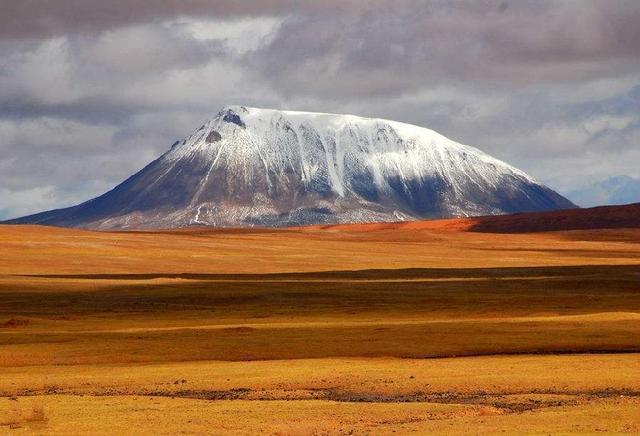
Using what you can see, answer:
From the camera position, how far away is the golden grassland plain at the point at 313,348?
32844mm

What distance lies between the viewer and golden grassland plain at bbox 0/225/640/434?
32.8 meters

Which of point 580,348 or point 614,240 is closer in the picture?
point 580,348

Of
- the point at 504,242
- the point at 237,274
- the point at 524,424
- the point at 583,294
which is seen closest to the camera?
the point at 524,424

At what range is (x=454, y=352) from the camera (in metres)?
49.9

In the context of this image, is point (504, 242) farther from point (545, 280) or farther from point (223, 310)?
point (223, 310)

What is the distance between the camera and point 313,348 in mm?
51375

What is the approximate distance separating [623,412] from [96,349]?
85.4 feet

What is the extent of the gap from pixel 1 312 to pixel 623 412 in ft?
149

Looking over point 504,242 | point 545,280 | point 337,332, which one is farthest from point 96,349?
point 504,242

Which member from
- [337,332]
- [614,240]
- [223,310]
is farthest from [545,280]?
[614,240]

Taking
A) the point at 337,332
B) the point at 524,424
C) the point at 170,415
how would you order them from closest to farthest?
the point at 524,424, the point at 170,415, the point at 337,332

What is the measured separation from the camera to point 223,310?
73.0 metres

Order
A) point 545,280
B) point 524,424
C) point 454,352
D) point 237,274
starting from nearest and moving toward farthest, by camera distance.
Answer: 1. point 524,424
2. point 454,352
3. point 545,280
4. point 237,274

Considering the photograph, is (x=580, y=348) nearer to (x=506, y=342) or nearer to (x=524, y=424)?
(x=506, y=342)
